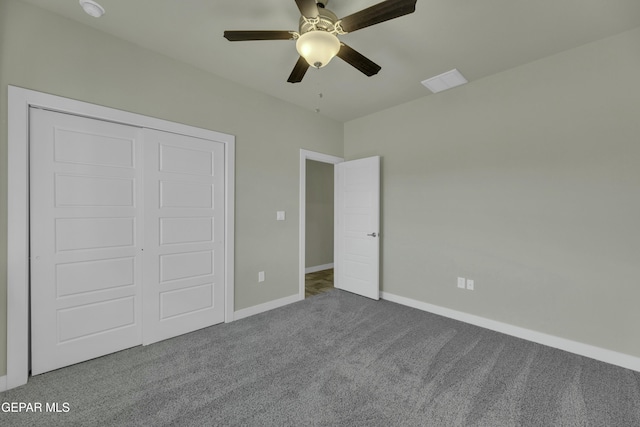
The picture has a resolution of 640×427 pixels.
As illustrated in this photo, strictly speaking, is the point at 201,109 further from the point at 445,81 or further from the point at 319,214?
the point at 319,214

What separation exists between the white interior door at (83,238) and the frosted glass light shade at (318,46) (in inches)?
71.1

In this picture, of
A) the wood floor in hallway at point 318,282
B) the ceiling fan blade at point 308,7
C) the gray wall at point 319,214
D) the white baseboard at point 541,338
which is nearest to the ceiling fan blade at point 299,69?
the ceiling fan blade at point 308,7

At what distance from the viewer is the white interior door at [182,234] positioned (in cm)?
250

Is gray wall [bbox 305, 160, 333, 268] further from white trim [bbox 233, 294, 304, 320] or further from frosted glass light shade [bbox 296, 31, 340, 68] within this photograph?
frosted glass light shade [bbox 296, 31, 340, 68]

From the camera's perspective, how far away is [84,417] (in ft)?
5.29

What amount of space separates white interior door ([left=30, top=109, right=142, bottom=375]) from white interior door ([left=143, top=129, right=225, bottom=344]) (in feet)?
0.39

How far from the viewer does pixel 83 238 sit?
85.7 inches

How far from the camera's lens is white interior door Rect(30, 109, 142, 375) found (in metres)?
2.00

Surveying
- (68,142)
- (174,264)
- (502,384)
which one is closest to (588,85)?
(502,384)

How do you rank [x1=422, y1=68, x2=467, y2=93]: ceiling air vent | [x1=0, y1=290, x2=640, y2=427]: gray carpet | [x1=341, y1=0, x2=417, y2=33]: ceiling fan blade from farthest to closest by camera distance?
[x1=422, y1=68, x2=467, y2=93]: ceiling air vent, [x1=0, y1=290, x2=640, y2=427]: gray carpet, [x1=341, y1=0, x2=417, y2=33]: ceiling fan blade

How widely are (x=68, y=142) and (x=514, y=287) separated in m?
4.32

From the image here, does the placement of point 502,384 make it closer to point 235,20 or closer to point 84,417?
point 84,417

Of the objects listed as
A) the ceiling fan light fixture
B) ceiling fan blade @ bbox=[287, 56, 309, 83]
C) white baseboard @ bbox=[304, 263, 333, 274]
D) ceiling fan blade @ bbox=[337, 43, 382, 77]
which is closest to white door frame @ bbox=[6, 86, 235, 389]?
the ceiling fan light fixture

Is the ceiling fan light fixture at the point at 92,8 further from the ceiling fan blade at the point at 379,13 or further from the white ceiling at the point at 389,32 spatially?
the ceiling fan blade at the point at 379,13
